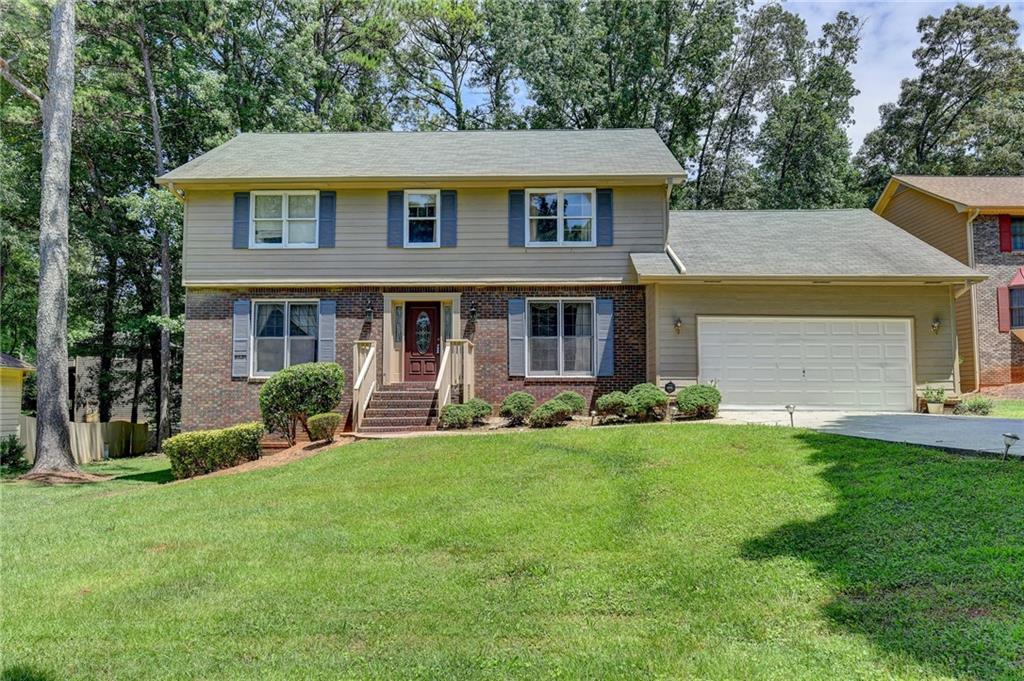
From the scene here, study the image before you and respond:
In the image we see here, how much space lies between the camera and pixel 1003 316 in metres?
17.7

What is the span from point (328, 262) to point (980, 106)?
101 feet

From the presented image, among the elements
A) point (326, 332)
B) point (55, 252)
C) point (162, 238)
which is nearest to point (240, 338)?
point (326, 332)

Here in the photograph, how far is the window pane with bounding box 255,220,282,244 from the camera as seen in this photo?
1420 cm

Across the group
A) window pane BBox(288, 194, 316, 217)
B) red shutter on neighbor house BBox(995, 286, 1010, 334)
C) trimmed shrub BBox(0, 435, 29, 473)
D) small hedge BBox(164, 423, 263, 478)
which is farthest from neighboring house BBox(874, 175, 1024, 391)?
trimmed shrub BBox(0, 435, 29, 473)

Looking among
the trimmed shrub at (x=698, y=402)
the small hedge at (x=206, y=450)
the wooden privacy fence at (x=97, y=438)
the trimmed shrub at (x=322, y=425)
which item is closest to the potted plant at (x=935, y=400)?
the trimmed shrub at (x=698, y=402)

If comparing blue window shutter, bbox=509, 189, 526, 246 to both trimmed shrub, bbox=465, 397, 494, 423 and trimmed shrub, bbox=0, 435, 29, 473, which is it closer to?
trimmed shrub, bbox=465, 397, 494, 423

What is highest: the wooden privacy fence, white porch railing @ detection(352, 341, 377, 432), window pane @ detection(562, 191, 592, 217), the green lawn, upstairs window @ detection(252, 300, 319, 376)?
window pane @ detection(562, 191, 592, 217)

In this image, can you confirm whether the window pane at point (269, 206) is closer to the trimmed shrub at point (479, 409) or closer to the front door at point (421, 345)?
the front door at point (421, 345)

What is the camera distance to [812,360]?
13.3 meters

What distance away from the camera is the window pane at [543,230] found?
46.3ft

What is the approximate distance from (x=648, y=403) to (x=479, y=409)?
3.11m

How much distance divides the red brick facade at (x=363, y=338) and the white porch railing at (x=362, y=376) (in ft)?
1.91

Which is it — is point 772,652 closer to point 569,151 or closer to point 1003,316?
point 569,151

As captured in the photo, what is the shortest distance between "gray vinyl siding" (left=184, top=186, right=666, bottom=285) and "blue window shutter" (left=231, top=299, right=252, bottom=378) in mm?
599
